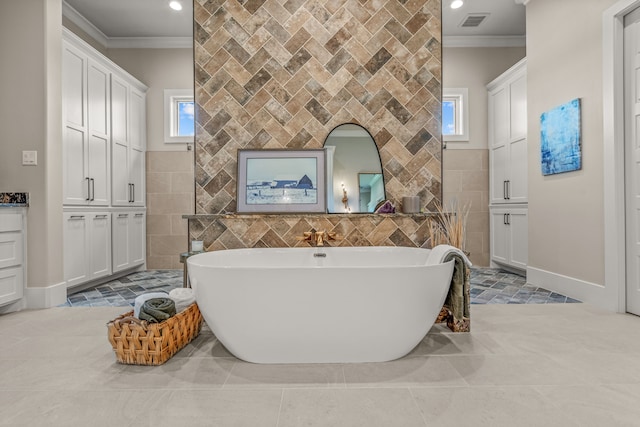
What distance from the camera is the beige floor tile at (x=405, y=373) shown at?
1737 millimetres

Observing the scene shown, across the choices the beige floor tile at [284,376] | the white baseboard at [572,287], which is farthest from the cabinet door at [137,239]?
the white baseboard at [572,287]

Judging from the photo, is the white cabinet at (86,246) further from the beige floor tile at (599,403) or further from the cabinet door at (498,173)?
the cabinet door at (498,173)

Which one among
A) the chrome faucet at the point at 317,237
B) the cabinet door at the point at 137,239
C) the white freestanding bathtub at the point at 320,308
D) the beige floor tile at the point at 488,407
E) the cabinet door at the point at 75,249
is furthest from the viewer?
the cabinet door at the point at 137,239

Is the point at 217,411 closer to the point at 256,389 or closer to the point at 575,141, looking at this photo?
the point at 256,389

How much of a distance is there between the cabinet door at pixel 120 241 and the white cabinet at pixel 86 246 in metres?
0.10

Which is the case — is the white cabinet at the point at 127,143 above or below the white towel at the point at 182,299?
above

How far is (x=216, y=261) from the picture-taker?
242cm

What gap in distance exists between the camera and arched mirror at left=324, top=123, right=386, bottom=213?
295 centimetres

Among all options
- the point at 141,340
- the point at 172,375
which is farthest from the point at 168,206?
the point at 172,375

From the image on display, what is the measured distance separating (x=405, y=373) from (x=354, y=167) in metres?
1.59

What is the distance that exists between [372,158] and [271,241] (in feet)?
3.24

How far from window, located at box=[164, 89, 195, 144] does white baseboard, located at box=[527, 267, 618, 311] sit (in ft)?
14.0

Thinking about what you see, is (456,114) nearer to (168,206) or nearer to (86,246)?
(168,206)

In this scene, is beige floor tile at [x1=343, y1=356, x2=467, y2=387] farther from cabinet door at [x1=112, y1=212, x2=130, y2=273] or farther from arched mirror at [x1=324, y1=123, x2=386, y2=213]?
cabinet door at [x1=112, y1=212, x2=130, y2=273]
